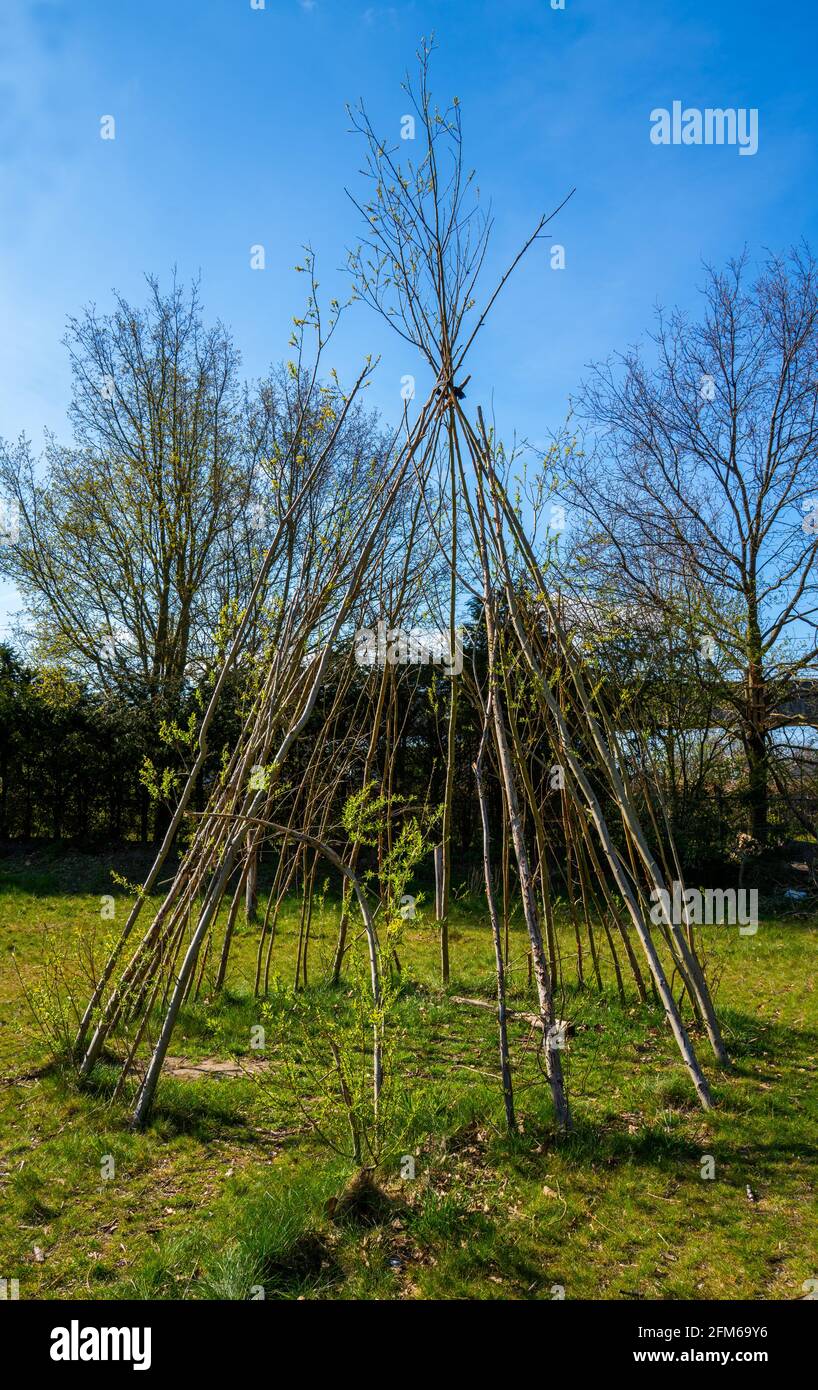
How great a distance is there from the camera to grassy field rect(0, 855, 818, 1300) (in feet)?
7.97

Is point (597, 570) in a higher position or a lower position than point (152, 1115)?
higher

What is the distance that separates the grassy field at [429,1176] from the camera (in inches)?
95.7

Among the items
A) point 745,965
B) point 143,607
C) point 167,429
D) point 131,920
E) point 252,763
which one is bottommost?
point 745,965

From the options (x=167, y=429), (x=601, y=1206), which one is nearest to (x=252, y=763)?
(x=601, y=1206)

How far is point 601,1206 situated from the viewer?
9.31 feet

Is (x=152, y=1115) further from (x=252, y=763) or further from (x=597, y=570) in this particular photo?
(x=597, y=570)

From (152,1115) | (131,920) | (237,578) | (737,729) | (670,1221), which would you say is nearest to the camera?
(670,1221)

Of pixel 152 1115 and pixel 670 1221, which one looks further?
pixel 152 1115

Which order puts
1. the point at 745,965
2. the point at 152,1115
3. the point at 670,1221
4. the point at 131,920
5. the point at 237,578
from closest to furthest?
1. the point at 670,1221
2. the point at 152,1115
3. the point at 131,920
4. the point at 745,965
5. the point at 237,578

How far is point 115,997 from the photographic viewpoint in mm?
3799

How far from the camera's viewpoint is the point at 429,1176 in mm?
2879

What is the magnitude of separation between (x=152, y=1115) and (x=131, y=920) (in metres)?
0.93

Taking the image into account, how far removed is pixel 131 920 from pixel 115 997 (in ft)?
1.28
